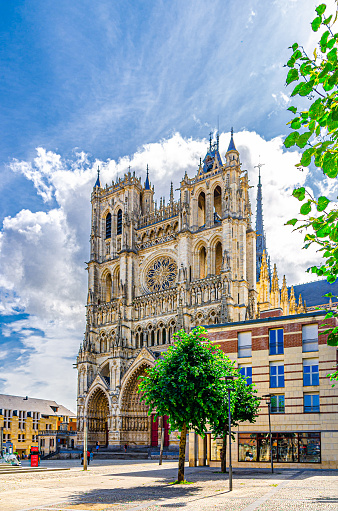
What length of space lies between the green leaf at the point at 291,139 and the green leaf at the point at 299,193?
699 millimetres

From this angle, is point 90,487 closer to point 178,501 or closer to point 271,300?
point 178,501

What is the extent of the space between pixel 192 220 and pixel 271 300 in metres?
15.9

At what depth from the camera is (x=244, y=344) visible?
114ft

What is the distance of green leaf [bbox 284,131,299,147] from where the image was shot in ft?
23.9

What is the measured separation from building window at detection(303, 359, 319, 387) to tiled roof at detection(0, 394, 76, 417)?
62.7m

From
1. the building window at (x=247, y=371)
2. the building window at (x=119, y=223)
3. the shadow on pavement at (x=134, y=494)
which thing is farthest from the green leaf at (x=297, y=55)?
the building window at (x=119, y=223)

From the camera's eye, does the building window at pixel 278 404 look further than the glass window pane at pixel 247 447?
No

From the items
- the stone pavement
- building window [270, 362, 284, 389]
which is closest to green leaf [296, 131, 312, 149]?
the stone pavement

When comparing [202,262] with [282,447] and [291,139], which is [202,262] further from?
[291,139]

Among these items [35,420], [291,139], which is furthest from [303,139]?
[35,420]

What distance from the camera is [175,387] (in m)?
23.2

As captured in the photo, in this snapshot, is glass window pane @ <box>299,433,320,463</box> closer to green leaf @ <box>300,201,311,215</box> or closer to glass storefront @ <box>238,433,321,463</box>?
glass storefront @ <box>238,433,321,463</box>

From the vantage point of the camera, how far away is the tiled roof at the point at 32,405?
8431 centimetres

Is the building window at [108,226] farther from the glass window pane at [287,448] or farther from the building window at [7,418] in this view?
the glass window pane at [287,448]
